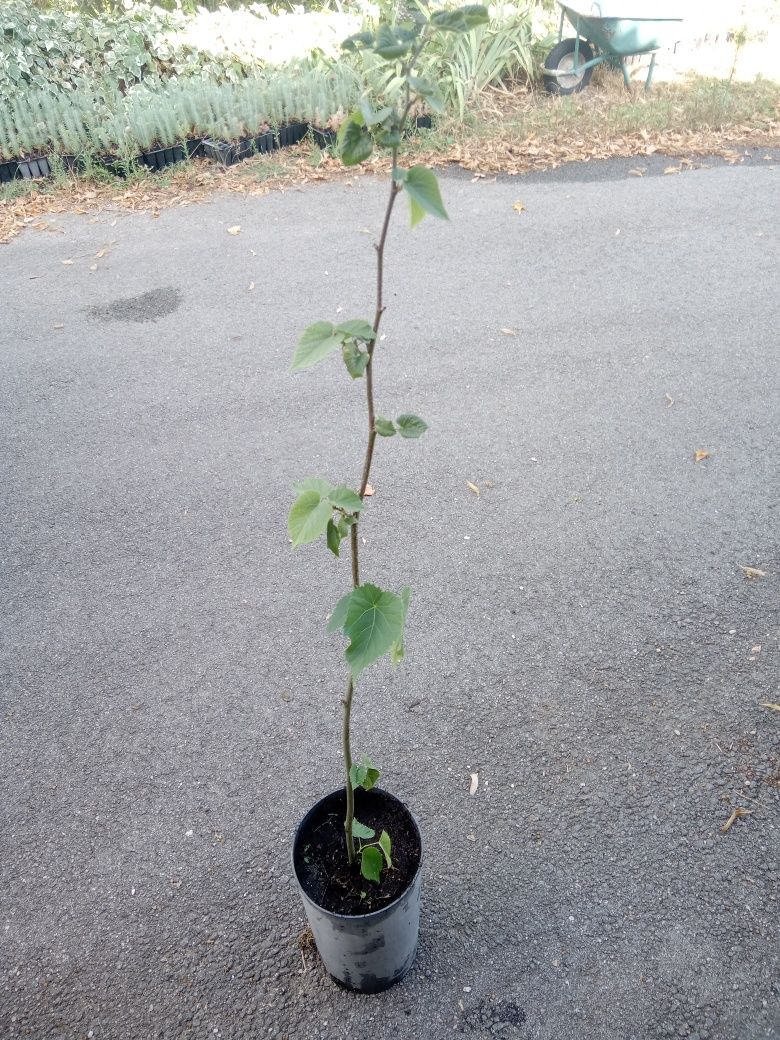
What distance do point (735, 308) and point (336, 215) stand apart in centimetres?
329

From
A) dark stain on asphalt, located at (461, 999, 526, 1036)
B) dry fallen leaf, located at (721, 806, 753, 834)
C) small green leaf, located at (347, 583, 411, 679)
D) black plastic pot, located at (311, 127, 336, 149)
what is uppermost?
black plastic pot, located at (311, 127, 336, 149)

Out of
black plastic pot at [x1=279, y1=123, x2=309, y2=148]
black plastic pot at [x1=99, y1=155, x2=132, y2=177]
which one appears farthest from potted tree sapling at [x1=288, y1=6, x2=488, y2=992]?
black plastic pot at [x1=279, y1=123, x2=309, y2=148]

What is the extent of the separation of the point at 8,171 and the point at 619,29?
615 cm

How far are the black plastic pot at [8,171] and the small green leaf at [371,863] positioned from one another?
7495mm

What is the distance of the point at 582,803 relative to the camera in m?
2.45

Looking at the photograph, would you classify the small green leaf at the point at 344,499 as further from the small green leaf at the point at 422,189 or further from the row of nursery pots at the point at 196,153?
the row of nursery pots at the point at 196,153

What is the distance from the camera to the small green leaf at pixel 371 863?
1834 mm

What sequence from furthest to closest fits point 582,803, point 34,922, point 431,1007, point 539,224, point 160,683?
1. point 539,224
2. point 160,683
3. point 582,803
4. point 34,922
5. point 431,1007

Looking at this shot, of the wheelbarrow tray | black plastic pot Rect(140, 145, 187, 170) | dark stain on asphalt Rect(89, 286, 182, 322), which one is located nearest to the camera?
dark stain on asphalt Rect(89, 286, 182, 322)

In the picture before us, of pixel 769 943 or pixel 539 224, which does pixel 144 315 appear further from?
pixel 769 943

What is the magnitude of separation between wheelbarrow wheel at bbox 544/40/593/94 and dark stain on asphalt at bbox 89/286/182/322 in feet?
18.3

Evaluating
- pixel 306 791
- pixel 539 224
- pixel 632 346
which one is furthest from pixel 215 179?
pixel 306 791

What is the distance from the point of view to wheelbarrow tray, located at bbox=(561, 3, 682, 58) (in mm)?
7656

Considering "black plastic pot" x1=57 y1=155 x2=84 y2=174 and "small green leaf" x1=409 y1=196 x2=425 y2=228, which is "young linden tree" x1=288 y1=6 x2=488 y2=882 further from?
"black plastic pot" x1=57 y1=155 x2=84 y2=174
